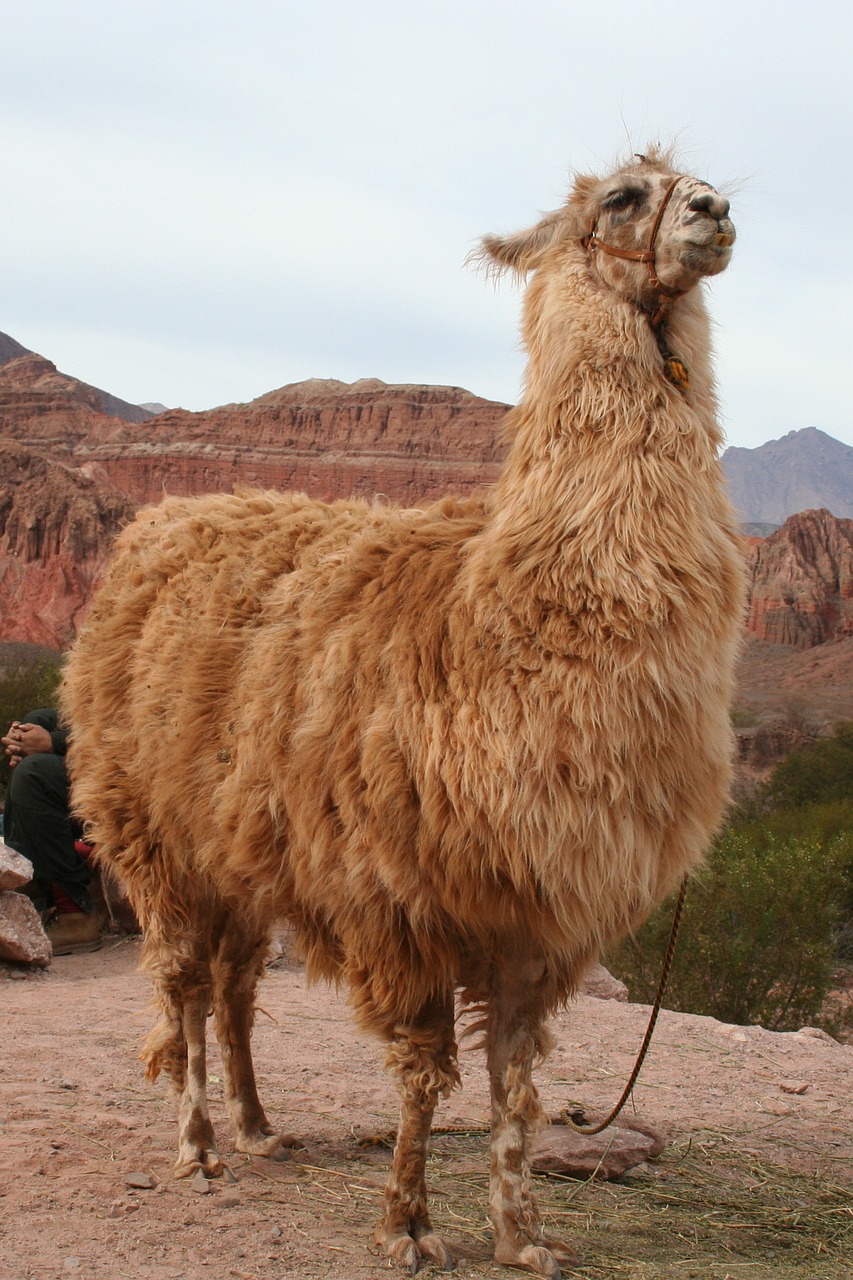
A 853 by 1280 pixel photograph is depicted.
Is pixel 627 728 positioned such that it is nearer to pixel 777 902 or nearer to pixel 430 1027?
pixel 430 1027

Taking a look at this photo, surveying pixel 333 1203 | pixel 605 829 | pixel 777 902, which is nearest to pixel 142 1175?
pixel 333 1203

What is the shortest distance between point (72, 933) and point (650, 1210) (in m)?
4.69

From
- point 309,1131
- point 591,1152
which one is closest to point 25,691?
point 309,1131

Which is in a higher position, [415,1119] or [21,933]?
[415,1119]

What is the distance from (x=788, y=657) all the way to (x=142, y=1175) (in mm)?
51096

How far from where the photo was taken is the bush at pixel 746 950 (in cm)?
1030

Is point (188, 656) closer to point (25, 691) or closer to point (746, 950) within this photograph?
point (746, 950)

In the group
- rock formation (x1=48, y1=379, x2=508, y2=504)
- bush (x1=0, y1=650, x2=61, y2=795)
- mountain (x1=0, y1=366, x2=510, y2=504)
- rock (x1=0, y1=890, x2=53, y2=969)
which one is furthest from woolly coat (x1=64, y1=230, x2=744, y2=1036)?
mountain (x1=0, y1=366, x2=510, y2=504)

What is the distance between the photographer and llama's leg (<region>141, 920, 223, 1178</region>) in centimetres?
426

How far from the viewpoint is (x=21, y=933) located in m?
6.77

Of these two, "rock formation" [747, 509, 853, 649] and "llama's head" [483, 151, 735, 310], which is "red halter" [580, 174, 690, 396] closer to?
"llama's head" [483, 151, 735, 310]

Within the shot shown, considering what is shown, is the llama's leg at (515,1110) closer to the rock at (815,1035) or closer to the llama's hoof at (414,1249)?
the llama's hoof at (414,1249)

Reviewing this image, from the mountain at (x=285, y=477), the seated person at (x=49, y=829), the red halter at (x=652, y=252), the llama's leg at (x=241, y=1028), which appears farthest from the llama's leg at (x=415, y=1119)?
the mountain at (x=285, y=477)

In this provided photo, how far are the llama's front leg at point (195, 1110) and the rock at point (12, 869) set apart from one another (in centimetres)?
278
